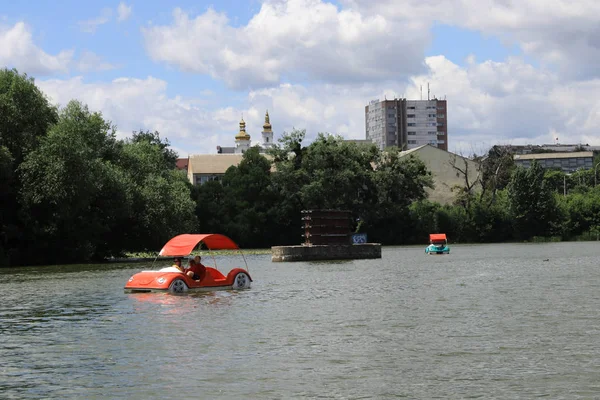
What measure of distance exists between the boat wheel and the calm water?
1.89ft

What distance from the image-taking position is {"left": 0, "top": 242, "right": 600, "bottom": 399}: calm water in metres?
17.1

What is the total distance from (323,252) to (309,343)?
56.5 m

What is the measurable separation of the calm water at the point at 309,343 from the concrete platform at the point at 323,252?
114 feet

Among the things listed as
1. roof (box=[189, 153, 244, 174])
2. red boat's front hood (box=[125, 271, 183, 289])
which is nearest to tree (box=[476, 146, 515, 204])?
roof (box=[189, 153, 244, 174])

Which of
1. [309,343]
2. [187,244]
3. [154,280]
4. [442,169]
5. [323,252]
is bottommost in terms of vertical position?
[309,343]

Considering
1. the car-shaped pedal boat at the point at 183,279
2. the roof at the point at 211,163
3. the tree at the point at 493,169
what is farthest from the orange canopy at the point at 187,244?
the roof at the point at 211,163

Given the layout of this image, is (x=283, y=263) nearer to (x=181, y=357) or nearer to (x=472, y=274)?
(x=472, y=274)

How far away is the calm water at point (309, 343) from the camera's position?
17062 millimetres

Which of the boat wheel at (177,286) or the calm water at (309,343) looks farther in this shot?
the boat wheel at (177,286)

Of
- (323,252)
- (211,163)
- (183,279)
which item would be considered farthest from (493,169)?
(183,279)

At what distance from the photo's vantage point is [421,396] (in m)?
15.9

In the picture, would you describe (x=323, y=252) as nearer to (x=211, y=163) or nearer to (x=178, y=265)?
(x=178, y=265)

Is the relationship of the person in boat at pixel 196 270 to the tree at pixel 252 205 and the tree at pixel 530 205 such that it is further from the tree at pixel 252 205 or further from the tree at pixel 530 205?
the tree at pixel 530 205

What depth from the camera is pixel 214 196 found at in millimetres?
124750
